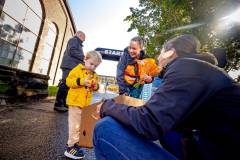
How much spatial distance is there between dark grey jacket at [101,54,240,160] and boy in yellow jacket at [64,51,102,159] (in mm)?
2046

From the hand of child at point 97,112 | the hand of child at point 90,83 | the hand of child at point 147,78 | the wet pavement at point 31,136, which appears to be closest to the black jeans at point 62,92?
the wet pavement at point 31,136

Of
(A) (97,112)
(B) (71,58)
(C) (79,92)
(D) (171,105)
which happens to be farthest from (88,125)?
(B) (71,58)

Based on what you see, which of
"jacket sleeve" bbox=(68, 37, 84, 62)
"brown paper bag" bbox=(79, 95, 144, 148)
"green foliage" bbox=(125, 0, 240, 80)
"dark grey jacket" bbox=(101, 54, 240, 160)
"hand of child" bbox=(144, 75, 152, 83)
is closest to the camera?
"dark grey jacket" bbox=(101, 54, 240, 160)

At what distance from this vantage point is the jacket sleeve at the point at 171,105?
1.47 m

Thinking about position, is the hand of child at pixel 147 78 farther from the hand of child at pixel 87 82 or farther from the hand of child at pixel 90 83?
the hand of child at pixel 87 82

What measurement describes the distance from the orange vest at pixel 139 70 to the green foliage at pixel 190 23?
14.4 ft

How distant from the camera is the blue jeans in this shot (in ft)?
5.46

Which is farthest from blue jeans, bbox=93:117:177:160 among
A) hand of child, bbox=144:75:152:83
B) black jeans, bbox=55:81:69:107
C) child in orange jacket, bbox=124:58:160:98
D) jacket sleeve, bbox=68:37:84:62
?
black jeans, bbox=55:81:69:107

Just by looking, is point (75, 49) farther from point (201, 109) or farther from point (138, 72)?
point (201, 109)

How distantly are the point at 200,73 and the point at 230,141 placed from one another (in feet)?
1.44

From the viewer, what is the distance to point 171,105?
147cm

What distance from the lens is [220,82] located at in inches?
59.2

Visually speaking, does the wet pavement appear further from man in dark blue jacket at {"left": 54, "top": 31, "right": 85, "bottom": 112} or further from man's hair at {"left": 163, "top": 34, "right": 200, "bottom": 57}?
man's hair at {"left": 163, "top": 34, "right": 200, "bottom": 57}

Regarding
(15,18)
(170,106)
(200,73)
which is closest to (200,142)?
(170,106)
